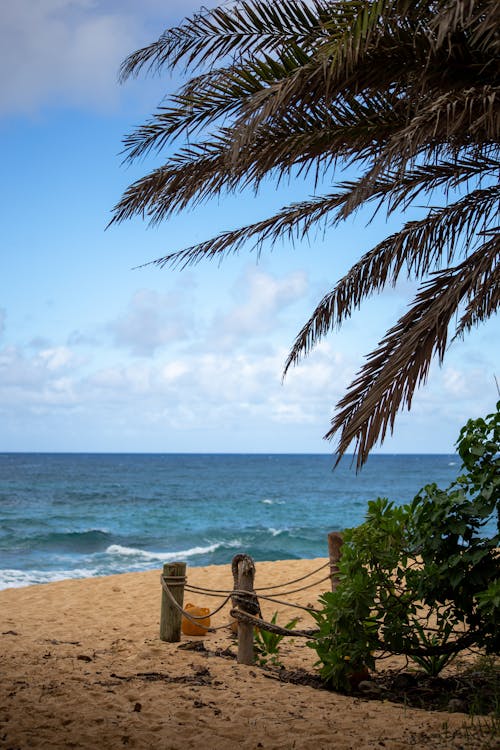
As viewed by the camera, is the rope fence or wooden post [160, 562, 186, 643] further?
wooden post [160, 562, 186, 643]

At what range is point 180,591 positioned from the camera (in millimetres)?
7004

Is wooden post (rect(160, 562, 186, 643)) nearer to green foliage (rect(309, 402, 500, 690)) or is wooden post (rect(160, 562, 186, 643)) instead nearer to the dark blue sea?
green foliage (rect(309, 402, 500, 690))

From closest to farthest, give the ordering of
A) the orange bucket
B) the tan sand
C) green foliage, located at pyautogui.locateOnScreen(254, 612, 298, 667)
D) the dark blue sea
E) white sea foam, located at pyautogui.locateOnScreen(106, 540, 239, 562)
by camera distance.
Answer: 1. the tan sand
2. green foliage, located at pyautogui.locateOnScreen(254, 612, 298, 667)
3. the orange bucket
4. the dark blue sea
5. white sea foam, located at pyautogui.locateOnScreen(106, 540, 239, 562)

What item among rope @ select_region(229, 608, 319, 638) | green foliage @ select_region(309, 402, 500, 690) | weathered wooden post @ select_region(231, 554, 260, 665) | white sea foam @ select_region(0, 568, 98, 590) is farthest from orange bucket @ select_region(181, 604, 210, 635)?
white sea foam @ select_region(0, 568, 98, 590)

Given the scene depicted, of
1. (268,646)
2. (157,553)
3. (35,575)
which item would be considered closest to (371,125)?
(268,646)

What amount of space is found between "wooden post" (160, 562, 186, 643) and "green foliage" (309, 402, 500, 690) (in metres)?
1.97

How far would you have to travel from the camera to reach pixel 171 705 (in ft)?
15.6

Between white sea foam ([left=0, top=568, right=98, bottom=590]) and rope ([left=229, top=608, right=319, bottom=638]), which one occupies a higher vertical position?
rope ([left=229, top=608, right=319, bottom=638])

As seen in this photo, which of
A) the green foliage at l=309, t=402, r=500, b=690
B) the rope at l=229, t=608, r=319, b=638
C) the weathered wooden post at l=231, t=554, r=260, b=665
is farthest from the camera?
the weathered wooden post at l=231, t=554, r=260, b=665

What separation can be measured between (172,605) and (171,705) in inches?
87.4

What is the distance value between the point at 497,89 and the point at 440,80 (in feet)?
1.58

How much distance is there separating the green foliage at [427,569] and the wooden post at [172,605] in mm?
1965

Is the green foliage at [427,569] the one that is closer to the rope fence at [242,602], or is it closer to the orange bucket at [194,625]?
the rope fence at [242,602]

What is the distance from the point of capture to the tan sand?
4.04 meters
